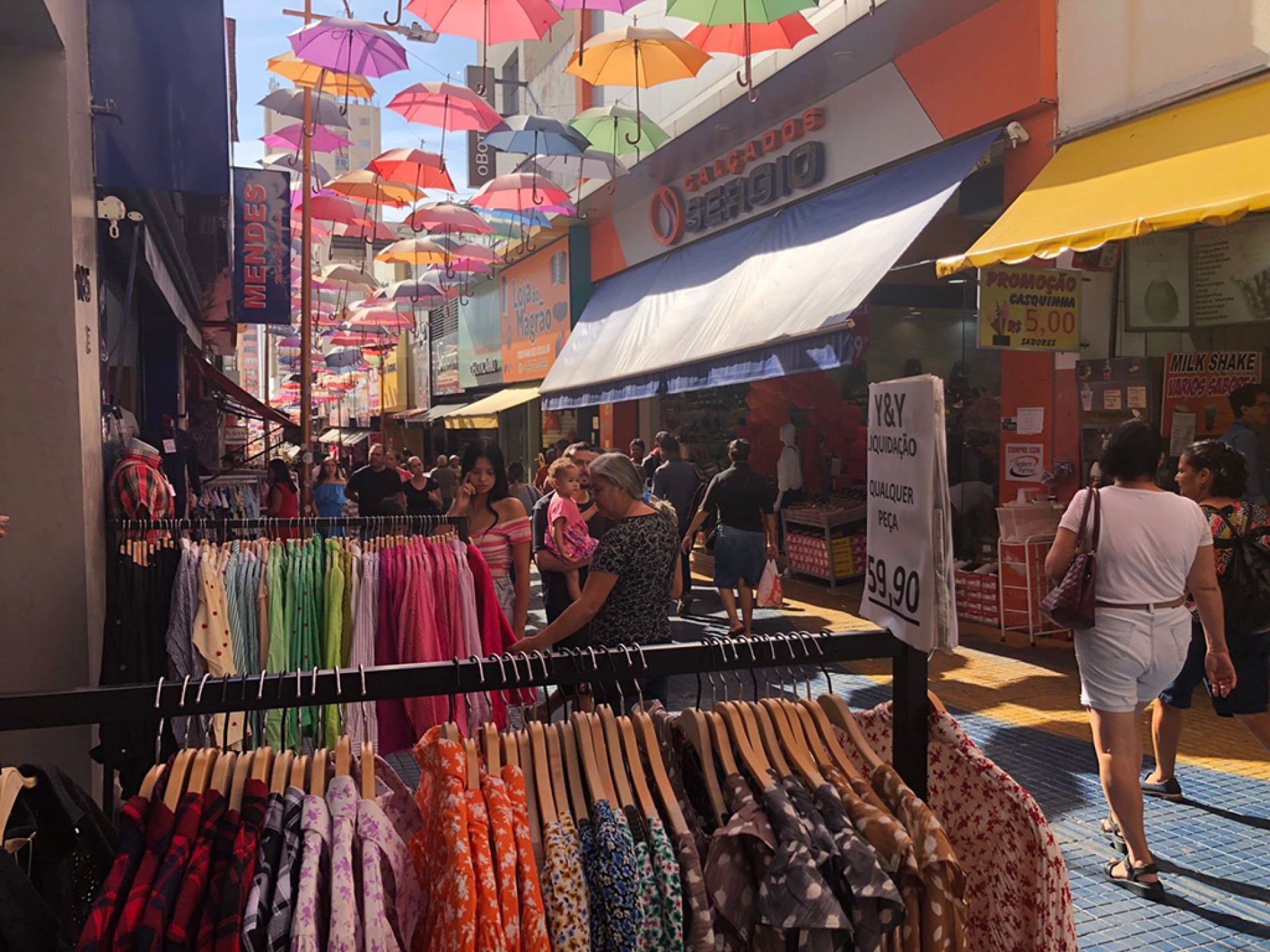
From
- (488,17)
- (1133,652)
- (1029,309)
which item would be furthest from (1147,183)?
(488,17)

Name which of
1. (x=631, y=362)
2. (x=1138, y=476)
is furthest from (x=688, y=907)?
(x=631, y=362)

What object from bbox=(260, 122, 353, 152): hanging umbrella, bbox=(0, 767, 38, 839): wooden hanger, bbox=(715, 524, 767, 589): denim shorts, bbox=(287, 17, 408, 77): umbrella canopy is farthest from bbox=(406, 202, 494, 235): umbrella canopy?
bbox=(0, 767, 38, 839): wooden hanger

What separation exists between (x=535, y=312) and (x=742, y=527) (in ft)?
41.6

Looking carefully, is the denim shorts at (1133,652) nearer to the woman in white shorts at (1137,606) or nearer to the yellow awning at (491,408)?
the woman in white shorts at (1137,606)

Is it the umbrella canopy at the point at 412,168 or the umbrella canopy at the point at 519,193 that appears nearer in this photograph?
the umbrella canopy at the point at 412,168

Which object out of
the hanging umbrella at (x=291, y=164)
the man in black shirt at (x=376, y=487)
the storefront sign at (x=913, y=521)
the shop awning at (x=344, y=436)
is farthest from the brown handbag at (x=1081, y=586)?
the shop awning at (x=344, y=436)

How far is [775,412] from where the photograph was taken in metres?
13.1

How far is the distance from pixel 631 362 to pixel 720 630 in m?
5.27

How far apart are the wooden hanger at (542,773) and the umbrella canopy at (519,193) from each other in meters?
10.9

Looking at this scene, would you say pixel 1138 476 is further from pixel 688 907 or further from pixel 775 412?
pixel 775 412

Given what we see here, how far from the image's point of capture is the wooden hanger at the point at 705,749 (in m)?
1.79

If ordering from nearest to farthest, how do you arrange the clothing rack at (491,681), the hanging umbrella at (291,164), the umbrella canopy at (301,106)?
1. the clothing rack at (491,681)
2. the umbrella canopy at (301,106)
3. the hanging umbrella at (291,164)

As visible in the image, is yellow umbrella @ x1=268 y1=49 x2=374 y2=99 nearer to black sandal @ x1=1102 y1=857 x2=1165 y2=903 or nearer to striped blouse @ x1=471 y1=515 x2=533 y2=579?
striped blouse @ x1=471 y1=515 x2=533 y2=579

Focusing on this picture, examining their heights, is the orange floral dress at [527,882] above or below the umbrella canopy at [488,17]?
below
